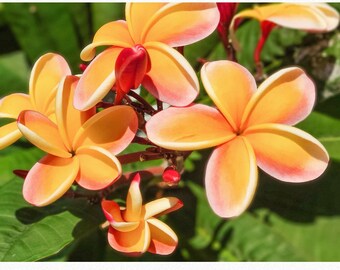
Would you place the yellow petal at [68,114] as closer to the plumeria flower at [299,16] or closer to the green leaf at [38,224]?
the green leaf at [38,224]

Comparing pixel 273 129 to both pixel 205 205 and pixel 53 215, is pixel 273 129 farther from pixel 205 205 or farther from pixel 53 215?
pixel 205 205

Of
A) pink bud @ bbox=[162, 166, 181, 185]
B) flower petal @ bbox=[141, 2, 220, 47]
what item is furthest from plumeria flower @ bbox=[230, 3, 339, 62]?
pink bud @ bbox=[162, 166, 181, 185]

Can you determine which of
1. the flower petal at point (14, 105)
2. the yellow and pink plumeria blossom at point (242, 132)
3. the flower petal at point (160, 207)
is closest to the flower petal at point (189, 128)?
the yellow and pink plumeria blossom at point (242, 132)

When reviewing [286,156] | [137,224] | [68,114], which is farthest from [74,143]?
[286,156]

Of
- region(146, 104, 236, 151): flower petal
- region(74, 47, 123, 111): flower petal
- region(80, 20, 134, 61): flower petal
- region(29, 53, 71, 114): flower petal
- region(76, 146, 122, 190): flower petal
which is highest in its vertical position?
region(80, 20, 134, 61): flower petal

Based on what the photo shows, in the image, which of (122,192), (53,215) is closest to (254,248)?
(122,192)

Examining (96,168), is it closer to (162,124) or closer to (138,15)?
(162,124)

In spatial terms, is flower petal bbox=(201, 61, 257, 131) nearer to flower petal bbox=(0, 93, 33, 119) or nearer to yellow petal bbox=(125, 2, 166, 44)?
yellow petal bbox=(125, 2, 166, 44)

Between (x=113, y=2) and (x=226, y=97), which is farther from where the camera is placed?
(x=113, y=2)
